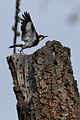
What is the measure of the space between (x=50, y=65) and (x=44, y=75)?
0.12 meters

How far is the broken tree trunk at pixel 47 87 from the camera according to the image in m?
4.45

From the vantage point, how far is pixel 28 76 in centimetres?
467

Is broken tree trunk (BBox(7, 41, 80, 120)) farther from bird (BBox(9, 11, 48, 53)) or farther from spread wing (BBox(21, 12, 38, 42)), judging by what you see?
spread wing (BBox(21, 12, 38, 42))

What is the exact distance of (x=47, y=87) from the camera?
4527 millimetres

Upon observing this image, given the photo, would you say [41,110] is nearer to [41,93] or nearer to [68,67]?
[41,93]

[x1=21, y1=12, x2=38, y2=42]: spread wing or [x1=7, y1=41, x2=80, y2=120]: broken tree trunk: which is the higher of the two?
[x1=21, y1=12, x2=38, y2=42]: spread wing

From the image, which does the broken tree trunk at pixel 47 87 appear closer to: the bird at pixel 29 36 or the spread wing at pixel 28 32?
the bird at pixel 29 36

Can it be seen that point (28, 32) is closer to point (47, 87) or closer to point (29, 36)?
point (29, 36)

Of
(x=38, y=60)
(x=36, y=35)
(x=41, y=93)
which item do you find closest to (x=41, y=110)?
(x=41, y=93)

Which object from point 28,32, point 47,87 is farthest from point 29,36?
point 47,87

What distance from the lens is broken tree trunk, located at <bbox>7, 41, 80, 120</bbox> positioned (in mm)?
4453

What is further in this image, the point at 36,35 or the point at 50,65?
the point at 36,35

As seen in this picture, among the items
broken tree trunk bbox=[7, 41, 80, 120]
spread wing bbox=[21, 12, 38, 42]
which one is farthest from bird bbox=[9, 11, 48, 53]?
broken tree trunk bbox=[7, 41, 80, 120]

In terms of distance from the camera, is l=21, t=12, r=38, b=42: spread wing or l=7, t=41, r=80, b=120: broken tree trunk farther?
l=21, t=12, r=38, b=42: spread wing
